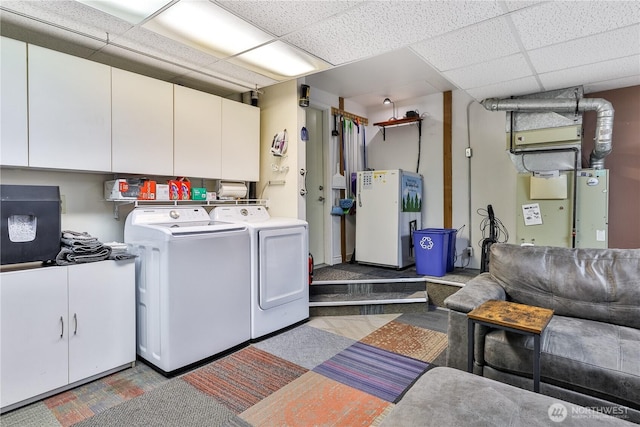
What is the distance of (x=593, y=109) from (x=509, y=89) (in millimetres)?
833

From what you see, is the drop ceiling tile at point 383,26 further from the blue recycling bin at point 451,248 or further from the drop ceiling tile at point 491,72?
the blue recycling bin at point 451,248

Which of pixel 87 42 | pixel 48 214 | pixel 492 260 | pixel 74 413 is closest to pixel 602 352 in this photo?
pixel 492 260

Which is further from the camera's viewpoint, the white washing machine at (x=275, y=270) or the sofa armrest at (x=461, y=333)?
the white washing machine at (x=275, y=270)

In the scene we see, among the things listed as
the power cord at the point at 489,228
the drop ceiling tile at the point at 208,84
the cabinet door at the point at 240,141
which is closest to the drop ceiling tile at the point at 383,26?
the cabinet door at the point at 240,141

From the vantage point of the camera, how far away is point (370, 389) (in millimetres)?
2287

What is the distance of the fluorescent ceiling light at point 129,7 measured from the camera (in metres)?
2.16

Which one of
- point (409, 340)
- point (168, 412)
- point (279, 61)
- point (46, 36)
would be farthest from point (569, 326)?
point (46, 36)

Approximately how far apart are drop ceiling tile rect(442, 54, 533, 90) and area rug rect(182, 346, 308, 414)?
311cm

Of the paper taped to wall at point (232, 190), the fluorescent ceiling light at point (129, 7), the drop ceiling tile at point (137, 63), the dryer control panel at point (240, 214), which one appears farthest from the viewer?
the paper taped to wall at point (232, 190)

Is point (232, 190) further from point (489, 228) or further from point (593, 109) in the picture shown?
point (593, 109)

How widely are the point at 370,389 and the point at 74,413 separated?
1.86 meters

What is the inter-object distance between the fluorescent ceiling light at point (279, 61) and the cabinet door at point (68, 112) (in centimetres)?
118

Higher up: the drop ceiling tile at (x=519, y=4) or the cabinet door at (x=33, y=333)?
Result: the drop ceiling tile at (x=519, y=4)

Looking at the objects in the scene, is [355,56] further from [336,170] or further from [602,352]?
[602,352]
